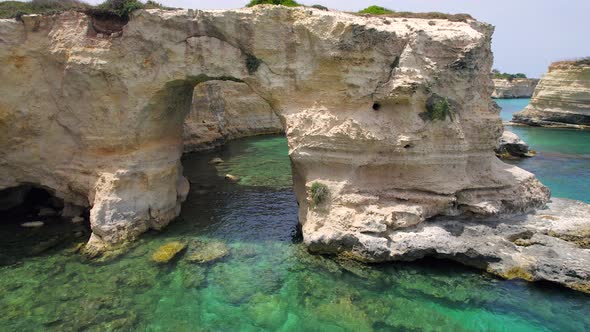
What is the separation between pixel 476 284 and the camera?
412 inches

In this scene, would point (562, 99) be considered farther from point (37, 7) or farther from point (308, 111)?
point (37, 7)

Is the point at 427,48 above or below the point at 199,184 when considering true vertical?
above

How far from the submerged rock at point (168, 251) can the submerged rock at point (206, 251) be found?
31cm

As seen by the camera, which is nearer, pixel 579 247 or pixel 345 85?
pixel 579 247

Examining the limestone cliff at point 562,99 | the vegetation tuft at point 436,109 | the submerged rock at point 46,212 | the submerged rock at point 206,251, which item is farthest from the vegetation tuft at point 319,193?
the limestone cliff at point 562,99

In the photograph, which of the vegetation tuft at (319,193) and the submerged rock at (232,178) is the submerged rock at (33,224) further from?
the vegetation tuft at (319,193)

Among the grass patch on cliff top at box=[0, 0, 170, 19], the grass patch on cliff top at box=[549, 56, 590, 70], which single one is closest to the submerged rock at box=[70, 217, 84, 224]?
the grass patch on cliff top at box=[0, 0, 170, 19]

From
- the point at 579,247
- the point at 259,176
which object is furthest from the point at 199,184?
the point at 579,247

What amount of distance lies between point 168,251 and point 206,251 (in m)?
1.11

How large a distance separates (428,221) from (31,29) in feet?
45.4

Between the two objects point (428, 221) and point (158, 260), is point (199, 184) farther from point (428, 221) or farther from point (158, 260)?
point (428, 221)

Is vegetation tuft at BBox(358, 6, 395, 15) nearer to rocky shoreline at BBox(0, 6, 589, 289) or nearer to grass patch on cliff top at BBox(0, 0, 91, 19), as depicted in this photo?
rocky shoreline at BBox(0, 6, 589, 289)

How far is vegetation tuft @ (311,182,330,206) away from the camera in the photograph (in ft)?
39.6

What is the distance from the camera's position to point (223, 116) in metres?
32.0
